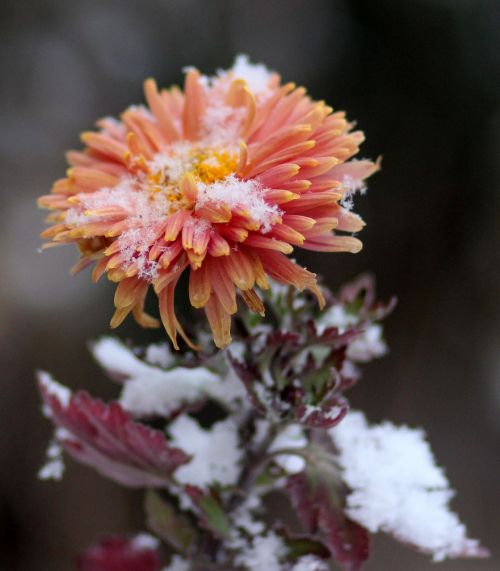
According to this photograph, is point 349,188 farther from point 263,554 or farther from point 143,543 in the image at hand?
point 143,543

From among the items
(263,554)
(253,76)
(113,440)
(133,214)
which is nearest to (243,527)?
(263,554)

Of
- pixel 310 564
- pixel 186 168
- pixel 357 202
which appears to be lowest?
pixel 310 564

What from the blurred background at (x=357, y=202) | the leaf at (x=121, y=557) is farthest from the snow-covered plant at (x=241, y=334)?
the blurred background at (x=357, y=202)

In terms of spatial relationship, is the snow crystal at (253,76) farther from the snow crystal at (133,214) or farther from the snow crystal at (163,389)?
the snow crystal at (163,389)

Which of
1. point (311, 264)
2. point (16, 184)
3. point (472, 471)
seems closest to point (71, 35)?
point (16, 184)

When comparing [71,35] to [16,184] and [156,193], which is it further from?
[156,193]

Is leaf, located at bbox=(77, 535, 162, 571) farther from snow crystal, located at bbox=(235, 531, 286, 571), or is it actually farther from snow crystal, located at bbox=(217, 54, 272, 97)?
snow crystal, located at bbox=(217, 54, 272, 97)
